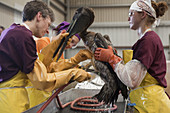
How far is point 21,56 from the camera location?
1172mm

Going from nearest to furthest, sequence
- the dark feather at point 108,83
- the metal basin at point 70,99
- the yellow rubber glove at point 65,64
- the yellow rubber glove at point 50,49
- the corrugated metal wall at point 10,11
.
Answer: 1. the dark feather at point 108,83
2. the yellow rubber glove at point 50,49
3. the yellow rubber glove at point 65,64
4. the metal basin at point 70,99
5. the corrugated metal wall at point 10,11

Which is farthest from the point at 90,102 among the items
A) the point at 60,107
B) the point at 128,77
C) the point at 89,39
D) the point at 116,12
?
the point at 116,12

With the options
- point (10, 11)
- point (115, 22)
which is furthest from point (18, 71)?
point (115, 22)

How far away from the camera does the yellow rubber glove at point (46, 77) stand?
3.99 feet

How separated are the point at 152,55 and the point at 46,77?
2.55ft

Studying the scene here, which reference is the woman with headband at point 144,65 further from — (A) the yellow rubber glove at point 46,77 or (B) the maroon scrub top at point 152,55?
(A) the yellow rubber glove at point 46,77

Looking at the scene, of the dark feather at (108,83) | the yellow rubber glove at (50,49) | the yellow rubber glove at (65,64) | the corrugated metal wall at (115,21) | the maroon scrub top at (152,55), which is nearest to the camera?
the maroon scrub top at (152,55)

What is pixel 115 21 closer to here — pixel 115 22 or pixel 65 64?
pixel 115 22

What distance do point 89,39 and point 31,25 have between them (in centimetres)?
52

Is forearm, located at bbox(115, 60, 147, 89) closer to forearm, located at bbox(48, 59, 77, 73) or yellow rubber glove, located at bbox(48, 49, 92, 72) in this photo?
yellow rubber glove, located at bbox(48, 49, 92, 72)

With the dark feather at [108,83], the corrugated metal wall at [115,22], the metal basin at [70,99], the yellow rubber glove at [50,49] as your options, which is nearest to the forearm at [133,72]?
the dark feather at [108,83]

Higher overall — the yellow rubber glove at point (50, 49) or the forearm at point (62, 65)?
the yellow rubber glove at point (50, 49)

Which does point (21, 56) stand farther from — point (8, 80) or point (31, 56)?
point (8, 80)

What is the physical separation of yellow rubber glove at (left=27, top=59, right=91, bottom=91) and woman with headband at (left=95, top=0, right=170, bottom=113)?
306mm
